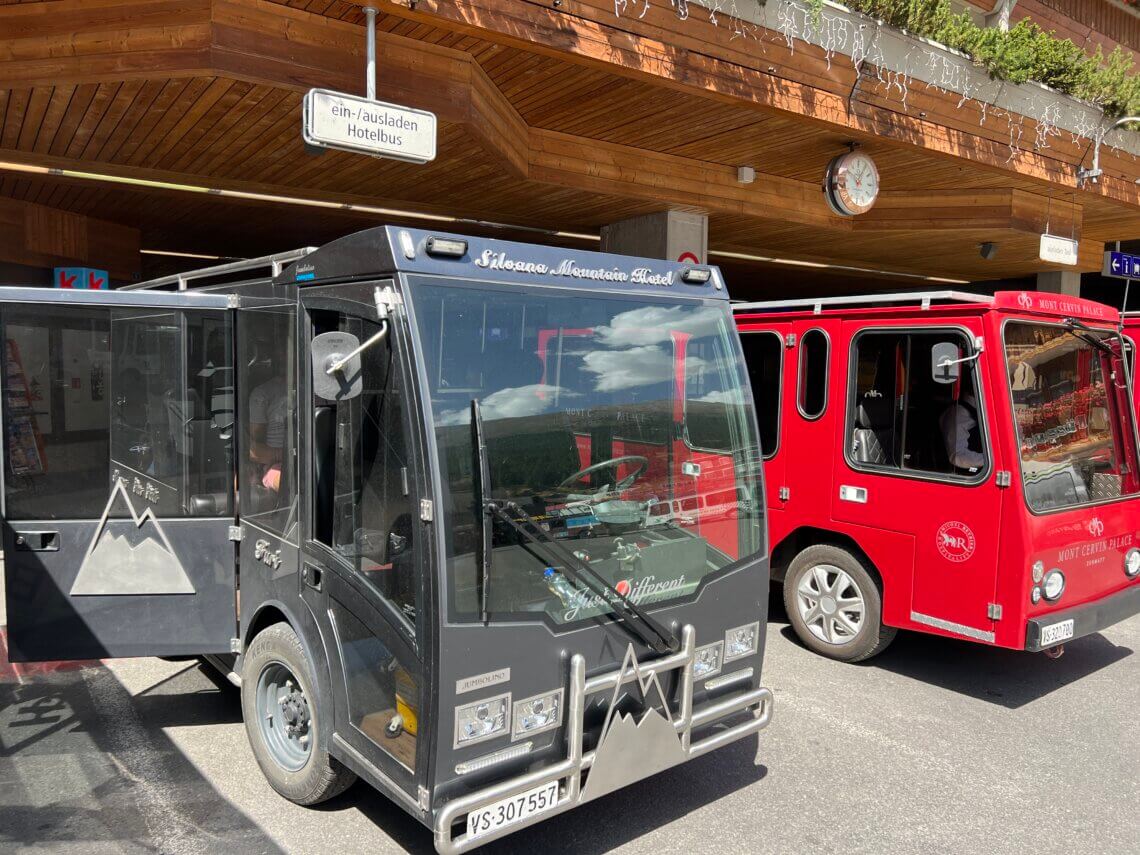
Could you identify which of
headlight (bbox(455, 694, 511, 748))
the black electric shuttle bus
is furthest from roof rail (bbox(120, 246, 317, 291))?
headlight (bbox(455, 694, 511, 748))

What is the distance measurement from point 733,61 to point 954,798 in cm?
573

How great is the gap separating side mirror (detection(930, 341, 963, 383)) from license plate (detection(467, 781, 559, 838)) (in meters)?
3.33

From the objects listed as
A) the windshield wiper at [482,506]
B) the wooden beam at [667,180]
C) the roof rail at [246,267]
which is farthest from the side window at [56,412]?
the wooden beam at [667,180]

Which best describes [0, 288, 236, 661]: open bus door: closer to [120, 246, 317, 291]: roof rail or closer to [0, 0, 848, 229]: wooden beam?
[120, 246, 317, 291]: roof rail

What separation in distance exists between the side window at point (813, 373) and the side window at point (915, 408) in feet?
0.85

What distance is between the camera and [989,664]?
5.85m

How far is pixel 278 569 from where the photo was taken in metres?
3.83

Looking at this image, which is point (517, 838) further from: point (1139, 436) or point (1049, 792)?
point (1139, 436)

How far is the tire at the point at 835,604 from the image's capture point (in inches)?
221

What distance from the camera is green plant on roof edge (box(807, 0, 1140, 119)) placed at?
7859 mm

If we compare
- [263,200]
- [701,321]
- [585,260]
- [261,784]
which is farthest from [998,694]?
[263,200]

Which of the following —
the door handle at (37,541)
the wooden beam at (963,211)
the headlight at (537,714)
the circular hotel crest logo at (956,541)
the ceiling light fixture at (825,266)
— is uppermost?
the wooden beam at (963,211)

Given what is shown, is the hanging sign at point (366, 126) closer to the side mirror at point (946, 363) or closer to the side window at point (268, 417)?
the side window at point (268, 417)

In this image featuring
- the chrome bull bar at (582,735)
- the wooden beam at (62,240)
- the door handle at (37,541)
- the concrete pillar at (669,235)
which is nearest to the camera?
the chrome bull bar at (582,735)
